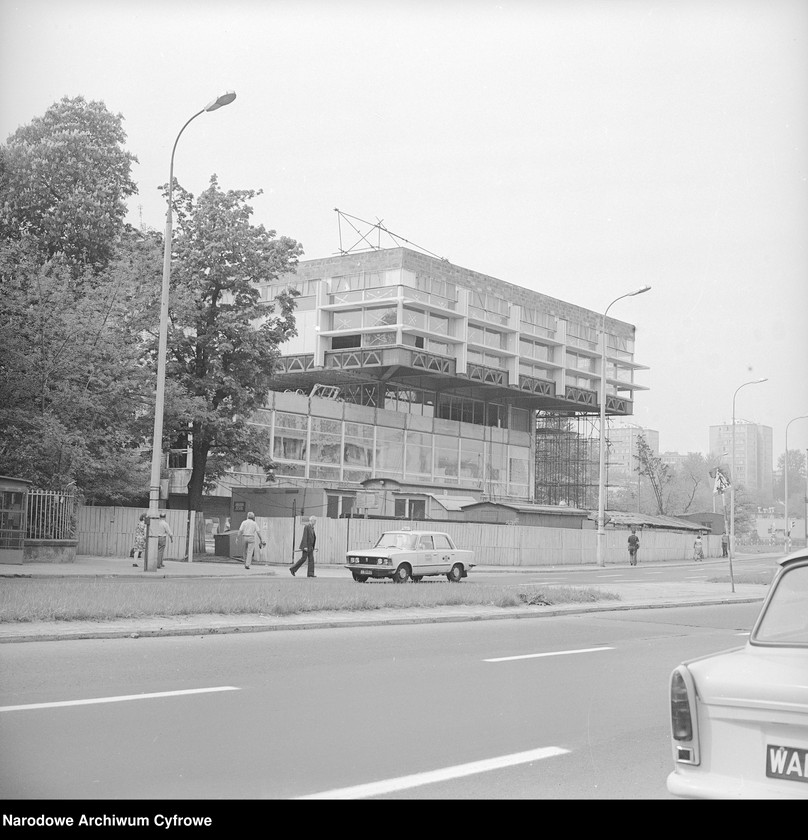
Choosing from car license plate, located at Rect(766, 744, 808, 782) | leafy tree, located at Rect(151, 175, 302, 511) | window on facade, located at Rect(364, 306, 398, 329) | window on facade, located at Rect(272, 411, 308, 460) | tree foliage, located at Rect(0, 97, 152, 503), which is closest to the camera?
car license plate, located at Rect(766, 744, 808, 782)

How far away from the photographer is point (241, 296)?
126ft

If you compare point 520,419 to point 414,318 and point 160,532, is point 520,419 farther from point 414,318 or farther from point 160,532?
point 160,532

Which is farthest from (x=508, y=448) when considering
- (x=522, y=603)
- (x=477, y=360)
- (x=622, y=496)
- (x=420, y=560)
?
(x=622, y=496)

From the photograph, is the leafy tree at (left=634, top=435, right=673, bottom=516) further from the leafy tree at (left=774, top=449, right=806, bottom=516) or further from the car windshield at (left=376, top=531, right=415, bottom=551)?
the car windshield at (left=376, top=531, right=415, bottom=551)

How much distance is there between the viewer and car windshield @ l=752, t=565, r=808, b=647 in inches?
194

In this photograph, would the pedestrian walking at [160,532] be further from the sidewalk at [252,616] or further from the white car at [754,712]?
the white car at [754,712]

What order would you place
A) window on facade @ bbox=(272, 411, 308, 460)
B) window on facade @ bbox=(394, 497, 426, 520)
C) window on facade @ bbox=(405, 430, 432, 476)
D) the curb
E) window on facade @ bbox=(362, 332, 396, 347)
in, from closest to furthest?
the curb → window on facade @ bbox=(394, 497, 426, 520) → window on facade @ bbox=(272, 411, 308, 460) → window on facade @ bbox=(362, 332, 396, 347) → window on facade @ bbox=(405, 430, 432, 476)

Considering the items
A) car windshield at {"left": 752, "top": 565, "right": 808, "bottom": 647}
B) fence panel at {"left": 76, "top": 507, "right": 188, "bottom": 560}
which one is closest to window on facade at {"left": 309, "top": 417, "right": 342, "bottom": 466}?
fence panel at {"left": 76, "top": 507, "right": 188, "bottom": 560}

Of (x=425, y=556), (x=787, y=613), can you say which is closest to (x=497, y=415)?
(x=425, y=556)

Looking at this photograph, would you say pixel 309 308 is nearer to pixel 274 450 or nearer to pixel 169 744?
pixel 274 450

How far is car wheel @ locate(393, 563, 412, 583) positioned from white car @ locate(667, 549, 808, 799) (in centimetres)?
2202

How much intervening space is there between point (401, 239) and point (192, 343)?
116 feet

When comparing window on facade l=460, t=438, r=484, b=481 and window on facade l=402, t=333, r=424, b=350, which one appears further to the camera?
window on facade l=460, t=438, r=484, b=481

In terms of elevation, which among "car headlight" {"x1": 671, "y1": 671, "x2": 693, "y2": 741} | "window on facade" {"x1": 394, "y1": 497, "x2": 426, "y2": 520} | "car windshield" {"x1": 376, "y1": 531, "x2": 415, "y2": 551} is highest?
"window on facade" {"x1": 394, "y1": 497, "x2": 426, "y2": 520}
